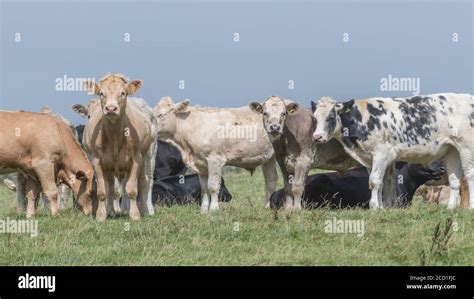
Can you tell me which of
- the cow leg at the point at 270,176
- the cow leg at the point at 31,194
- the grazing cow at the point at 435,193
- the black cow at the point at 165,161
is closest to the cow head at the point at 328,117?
the cow leg at the point at 270,176

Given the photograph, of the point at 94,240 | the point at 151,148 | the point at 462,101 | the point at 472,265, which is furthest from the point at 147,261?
the point at 462,101

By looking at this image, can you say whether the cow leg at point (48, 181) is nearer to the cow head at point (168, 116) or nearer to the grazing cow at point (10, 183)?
the cow head at point (168, 116)

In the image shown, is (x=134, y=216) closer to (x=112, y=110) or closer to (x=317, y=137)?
(x=112, y=110)

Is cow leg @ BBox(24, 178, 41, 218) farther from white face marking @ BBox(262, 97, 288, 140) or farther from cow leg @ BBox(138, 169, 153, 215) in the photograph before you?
white face marking @ BBox(262, 97, 288, 140)

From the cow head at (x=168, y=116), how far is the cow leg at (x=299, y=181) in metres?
3.03

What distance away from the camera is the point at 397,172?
770 inches

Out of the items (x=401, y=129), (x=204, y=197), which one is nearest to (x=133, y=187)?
(x=204, y=197)

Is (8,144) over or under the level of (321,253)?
over

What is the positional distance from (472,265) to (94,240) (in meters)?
4.84

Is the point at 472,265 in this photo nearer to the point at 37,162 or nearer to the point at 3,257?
the point at 3,257

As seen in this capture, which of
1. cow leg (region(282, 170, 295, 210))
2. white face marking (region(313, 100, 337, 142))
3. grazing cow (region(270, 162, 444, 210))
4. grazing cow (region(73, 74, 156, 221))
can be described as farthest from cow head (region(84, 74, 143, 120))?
grazing cow (region(270, 162, 444, 210))

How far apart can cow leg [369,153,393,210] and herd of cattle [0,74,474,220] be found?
0.02 m

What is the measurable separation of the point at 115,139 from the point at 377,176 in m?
4.44

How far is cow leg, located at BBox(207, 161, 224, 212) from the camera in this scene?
1773 cm
